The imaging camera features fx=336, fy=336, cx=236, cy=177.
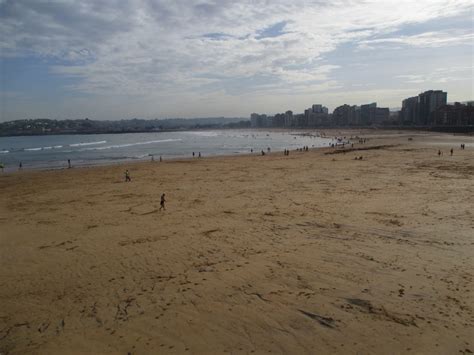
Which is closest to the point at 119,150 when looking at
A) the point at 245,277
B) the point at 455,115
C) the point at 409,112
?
the point at 245,277

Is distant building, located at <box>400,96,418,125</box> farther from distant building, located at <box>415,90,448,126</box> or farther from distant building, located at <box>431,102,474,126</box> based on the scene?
distant building, located at <box>431,102,474,126</box>

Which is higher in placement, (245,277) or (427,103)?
(427,103)

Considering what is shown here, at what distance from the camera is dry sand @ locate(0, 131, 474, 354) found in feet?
18.9

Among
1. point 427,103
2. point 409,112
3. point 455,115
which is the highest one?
point 427,103

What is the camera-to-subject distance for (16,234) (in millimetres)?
12250

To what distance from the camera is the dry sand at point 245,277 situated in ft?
18.9

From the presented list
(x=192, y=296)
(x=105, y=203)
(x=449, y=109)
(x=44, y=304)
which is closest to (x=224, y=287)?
(x=192, y=296)

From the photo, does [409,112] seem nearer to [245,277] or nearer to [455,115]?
[455,115]

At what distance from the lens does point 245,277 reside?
786 centimetres

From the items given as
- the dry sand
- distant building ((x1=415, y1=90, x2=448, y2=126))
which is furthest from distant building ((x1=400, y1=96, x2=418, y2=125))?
the dry sand

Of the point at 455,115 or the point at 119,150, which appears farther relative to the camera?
the point at 455,115

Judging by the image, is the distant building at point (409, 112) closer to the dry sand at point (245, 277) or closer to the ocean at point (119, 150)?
the ocean at point (119, 150)

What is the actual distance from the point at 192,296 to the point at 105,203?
1175cm

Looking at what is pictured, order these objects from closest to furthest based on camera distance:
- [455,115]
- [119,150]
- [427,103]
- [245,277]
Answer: [245,277] → [119,150] → [455,115] → [427,103]
